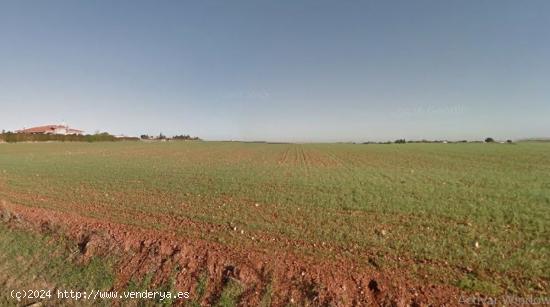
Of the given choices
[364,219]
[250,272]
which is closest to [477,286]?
[364,219]

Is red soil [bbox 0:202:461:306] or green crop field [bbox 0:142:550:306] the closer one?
red soil [bbox 0:202:461:306]

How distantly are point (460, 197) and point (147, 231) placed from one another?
520 inches

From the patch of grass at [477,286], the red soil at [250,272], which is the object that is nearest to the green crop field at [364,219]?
the patch of grass at [477,286]

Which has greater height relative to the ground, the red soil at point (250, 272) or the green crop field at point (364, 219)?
the green crop field at point (364, 219)

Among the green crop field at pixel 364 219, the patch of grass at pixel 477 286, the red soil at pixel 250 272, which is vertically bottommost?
the red soil at pixel 250 272

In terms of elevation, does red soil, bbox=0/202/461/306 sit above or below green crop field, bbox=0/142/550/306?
below


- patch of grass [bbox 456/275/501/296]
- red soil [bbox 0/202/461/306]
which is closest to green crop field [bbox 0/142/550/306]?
patch of grass [bbox 456/275/501/296]

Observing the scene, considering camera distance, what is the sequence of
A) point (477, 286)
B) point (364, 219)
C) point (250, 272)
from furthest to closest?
point (364, 219), point (250, 272), point (477, 286)

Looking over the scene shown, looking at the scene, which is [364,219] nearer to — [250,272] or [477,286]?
[477,286]

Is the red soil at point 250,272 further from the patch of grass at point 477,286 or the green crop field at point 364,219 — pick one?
the green crop field at point 364,219

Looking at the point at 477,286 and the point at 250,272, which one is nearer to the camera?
the point at 477,286

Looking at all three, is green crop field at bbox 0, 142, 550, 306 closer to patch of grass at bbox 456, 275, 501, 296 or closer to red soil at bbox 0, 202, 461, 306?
patch of grass at bbox 456, 275, 501, 296

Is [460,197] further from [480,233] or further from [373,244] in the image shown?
[373,244]

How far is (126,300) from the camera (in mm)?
5746
